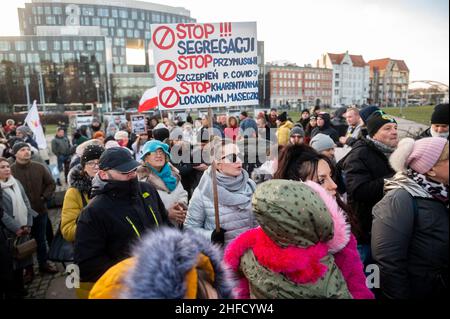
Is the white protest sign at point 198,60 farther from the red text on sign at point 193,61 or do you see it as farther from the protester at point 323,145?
the protester at point 323,145

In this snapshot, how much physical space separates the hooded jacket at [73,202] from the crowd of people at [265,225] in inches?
0.4

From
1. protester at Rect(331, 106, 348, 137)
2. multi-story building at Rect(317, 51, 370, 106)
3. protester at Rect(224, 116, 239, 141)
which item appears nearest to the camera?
protester at Rect(331, 106, 348, 137)

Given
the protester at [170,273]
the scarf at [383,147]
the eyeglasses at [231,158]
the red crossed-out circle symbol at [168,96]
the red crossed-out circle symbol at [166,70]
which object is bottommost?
the protester at [170,273]

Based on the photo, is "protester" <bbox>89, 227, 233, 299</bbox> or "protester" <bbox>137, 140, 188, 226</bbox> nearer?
"protester" <bbox>89, 227, 233, 299</bbox>

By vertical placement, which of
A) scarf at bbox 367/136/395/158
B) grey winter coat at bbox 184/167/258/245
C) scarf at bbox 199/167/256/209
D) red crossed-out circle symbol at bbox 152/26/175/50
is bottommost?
Answer: grey winter coat at bbox 184/167/258/245

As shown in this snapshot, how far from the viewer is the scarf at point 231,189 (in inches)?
108

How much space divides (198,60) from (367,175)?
1.83 m

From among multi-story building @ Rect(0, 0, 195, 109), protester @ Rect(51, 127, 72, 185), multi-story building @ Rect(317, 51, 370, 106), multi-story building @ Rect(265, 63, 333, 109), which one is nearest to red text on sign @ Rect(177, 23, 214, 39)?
protester @ Rect(51, 127, 72, 185)

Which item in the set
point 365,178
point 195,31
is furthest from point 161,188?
point 365,178

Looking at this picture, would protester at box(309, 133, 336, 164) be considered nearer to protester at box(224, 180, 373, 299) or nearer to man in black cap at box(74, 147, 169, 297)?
man in black cap at box(74, 147, 169, 297)

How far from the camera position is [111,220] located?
232 cm

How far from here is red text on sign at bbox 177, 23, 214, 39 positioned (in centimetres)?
285

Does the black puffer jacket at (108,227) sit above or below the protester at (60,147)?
above

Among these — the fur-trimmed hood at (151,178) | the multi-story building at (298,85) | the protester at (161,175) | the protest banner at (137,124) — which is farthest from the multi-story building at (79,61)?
the fur-trimmed hood at (151,178)
